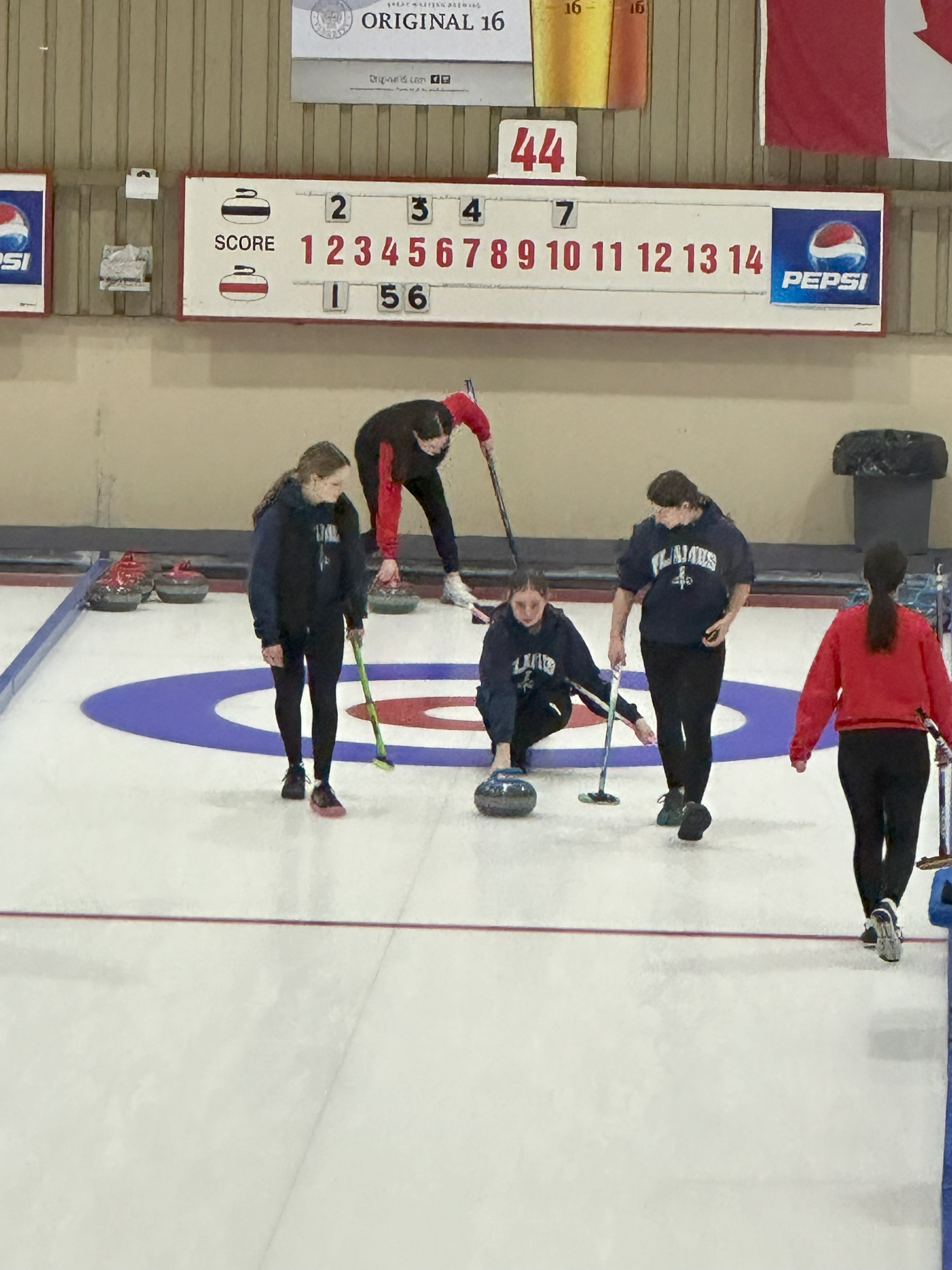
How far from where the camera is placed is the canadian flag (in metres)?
15.6

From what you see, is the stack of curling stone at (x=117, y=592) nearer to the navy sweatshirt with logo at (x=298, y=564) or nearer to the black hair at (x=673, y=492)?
the navy sweatshirt with logo at (x=298, y=564)

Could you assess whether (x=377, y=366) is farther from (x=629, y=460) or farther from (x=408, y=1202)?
(x=408, y=1202)

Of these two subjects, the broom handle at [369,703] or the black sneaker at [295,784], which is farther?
the broom handle at [369,703]

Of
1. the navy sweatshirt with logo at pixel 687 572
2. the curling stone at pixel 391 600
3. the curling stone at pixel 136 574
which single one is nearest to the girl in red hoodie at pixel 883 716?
the navy sweatshirt with logo at pixel 687 572

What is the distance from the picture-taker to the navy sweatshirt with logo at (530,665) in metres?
8.50

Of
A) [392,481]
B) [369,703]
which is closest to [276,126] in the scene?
[392,481]

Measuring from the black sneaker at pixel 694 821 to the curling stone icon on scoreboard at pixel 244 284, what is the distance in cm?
901

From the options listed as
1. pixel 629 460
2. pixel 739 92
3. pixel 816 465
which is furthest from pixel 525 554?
pixel 739 92

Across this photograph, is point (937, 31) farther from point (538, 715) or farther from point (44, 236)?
point (538, 715)

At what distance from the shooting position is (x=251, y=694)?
1095cm

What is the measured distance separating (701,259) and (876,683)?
10.1 m

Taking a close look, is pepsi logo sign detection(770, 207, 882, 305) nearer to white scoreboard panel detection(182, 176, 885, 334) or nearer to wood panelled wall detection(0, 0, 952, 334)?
white scoreboard panel detection(182, 176, 885, 334)

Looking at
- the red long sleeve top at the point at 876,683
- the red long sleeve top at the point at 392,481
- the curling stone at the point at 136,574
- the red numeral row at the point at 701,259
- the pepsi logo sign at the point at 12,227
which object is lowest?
the curling stone at the point at 136,574

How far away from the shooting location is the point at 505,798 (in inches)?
326
